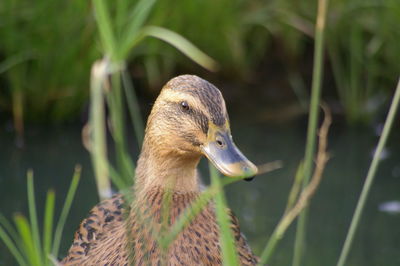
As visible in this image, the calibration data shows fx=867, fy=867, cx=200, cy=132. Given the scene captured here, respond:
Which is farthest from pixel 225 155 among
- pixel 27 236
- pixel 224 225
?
pixel 27 236

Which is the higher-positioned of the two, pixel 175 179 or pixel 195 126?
pixel 195 126

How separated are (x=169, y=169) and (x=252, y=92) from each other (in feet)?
7.99

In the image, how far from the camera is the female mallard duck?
2684 mm

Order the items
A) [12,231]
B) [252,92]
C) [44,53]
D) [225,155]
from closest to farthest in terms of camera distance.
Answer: [225,155]
[12,231]
[44,53]
[252,92]

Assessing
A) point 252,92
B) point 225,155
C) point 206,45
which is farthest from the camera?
point 252,92

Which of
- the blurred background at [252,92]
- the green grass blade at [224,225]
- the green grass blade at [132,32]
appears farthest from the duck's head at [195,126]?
the blurred background at [252,92]

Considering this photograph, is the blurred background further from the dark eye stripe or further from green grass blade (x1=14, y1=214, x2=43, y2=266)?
green grass blade (x1=14, y1=214, x2=43, y2=266)

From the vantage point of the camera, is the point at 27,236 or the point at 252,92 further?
the point at 252,92

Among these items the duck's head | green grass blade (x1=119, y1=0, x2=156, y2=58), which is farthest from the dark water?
green grass blade (x1=119, y1=0, x2=156, y2=58)

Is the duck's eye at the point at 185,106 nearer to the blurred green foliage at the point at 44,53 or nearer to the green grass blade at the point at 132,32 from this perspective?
the green grass blade at the point at 132,32

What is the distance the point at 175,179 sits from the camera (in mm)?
2922

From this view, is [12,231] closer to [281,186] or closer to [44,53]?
[44,53]

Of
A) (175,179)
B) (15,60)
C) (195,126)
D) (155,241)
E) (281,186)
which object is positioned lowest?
(281,186)

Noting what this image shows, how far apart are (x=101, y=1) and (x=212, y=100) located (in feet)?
1.83
